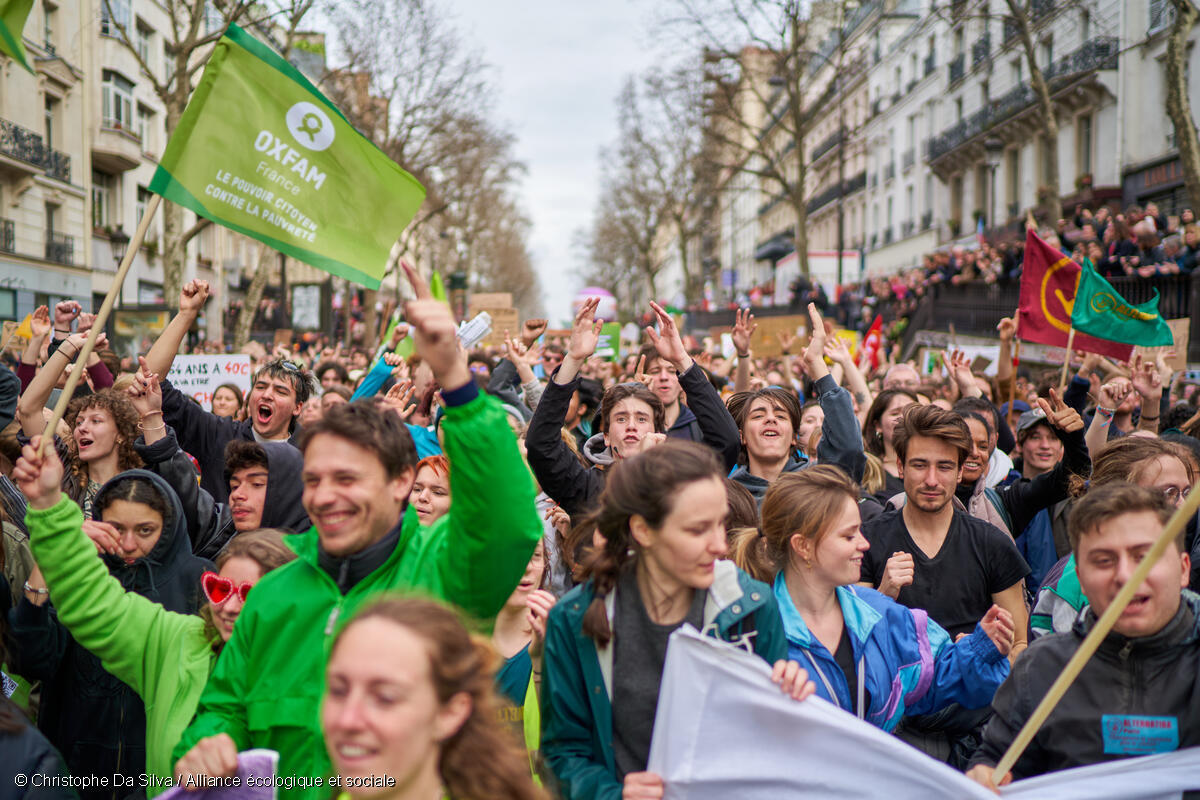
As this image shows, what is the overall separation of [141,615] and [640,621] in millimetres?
1503

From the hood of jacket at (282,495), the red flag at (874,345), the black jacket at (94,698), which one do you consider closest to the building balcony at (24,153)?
the red flag at (874,345)

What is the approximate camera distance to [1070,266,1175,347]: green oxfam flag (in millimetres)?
8305

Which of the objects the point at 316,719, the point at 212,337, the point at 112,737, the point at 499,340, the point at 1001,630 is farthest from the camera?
the point at 212,337

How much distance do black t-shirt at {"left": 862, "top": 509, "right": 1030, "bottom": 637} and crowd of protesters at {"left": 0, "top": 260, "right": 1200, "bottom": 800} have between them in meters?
0.01

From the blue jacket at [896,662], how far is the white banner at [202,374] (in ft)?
24.9

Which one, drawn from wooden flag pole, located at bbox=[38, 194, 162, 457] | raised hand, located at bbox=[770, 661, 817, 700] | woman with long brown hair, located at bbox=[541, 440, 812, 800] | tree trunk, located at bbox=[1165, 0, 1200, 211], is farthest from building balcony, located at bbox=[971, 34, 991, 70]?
raised hand, located at bbox=[770, 661, 817, 700]

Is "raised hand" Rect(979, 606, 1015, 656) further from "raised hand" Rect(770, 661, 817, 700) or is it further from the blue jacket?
"raised hand" Rect(770, 661, 817, 700)

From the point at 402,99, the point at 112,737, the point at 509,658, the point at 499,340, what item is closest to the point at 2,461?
the point at 112,737

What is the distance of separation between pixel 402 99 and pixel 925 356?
21.2m

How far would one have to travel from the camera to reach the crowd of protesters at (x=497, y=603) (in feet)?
8.30

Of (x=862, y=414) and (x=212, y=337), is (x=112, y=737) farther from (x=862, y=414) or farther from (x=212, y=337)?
(x=212, y=337)

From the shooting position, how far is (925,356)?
14195mm

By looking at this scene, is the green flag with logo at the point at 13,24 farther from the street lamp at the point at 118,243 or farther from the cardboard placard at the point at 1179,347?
the street lamp at the point at 118,243

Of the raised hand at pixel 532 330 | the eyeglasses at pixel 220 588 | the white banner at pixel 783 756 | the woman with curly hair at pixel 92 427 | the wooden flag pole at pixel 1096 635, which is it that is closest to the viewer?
the wooden flag pole at pixel 1096 635
